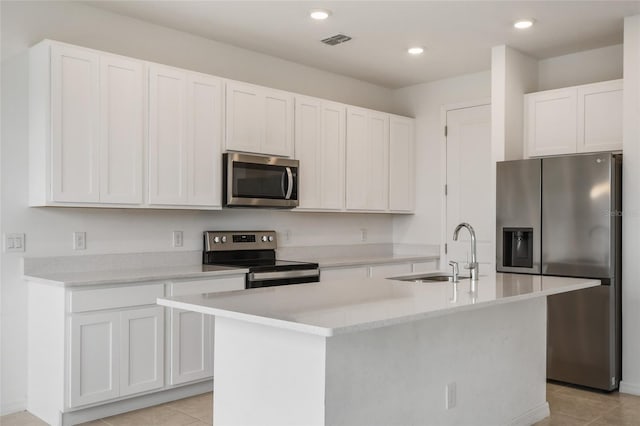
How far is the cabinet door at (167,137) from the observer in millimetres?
3873

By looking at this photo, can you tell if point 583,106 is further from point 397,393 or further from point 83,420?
point 83,420

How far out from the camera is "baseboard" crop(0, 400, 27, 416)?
351 centimetres

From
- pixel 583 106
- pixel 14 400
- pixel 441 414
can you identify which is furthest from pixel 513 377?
pixel 14 400

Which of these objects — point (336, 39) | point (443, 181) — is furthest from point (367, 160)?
point (336, 39)

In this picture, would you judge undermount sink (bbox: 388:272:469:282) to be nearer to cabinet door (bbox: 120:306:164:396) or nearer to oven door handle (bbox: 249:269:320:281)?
oven door handle (bbox: 249:269:320:281)

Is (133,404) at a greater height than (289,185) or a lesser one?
lesser

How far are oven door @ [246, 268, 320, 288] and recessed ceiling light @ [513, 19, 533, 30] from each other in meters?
2.40

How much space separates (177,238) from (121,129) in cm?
99

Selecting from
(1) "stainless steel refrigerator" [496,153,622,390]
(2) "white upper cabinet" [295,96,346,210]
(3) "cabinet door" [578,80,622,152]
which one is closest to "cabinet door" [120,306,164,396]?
(2) "white upper cabinet" [295,96,346,210]

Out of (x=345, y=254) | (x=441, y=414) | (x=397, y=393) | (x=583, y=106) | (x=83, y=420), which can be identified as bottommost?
(x=83, y=420)

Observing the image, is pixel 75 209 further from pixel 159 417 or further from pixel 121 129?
pixel 159 417

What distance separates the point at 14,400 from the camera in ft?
11.7

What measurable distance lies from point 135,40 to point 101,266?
1.64 meters

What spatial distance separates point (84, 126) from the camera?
3.54 metres
